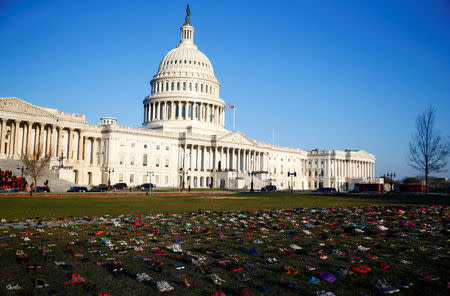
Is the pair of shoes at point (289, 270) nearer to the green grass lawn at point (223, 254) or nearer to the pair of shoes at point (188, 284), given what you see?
the green grass lawn at point (223, 254)

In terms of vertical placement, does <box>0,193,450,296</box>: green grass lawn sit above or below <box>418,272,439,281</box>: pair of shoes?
below

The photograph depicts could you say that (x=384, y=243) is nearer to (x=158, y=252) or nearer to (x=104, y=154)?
(x=158, y=252)

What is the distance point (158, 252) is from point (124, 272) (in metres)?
2.67

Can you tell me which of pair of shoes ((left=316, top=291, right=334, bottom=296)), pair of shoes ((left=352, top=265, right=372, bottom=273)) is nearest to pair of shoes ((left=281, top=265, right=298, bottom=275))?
pair of shoes ((left=352, top=265, right=372, bottom=273))

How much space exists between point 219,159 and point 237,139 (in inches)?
354

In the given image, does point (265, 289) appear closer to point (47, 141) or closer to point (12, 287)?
point (12, 287)

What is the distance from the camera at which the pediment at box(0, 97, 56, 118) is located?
8688 cm

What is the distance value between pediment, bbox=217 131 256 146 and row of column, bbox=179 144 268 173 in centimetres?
253

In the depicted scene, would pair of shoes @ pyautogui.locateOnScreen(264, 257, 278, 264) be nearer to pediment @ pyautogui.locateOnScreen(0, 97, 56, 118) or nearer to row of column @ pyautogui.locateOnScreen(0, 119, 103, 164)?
row of column @ pyautogui.locateOnScreen(0, 119, 103, 164)

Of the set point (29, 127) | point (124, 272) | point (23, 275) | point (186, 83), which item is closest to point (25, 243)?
point (23, 275)

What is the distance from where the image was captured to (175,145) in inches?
4747

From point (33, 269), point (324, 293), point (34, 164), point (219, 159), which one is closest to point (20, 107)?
point (34, 164)

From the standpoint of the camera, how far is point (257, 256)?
1264 cm

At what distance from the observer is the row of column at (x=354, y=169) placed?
6614 inches
